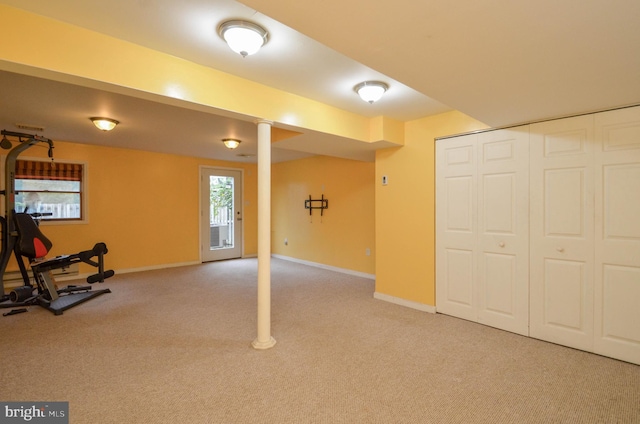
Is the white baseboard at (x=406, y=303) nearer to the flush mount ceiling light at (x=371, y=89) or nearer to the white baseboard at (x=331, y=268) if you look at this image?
the white baseboard at (x=331, y=268)

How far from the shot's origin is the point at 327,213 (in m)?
6.30

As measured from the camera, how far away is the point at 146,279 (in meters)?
5.25

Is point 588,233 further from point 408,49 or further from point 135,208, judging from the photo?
point 135,208

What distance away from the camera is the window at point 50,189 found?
4.83m

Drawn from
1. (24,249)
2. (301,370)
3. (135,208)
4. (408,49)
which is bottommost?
(301,370)

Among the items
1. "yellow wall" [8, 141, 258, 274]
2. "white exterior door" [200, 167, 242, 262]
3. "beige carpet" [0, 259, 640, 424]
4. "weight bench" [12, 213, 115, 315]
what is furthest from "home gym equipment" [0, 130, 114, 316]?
"white exterior door" [200, 167, 242, 262]

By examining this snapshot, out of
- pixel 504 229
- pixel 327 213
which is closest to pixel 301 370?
pixel 504 229

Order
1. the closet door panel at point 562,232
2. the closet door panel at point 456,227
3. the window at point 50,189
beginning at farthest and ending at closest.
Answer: the window at point 50,189 < the closet door panel at point 456,227 < the closet door panel at point 562,232

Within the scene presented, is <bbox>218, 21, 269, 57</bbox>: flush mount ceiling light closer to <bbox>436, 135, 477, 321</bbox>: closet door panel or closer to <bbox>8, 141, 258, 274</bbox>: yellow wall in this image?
<bbox>436, 135, 477, 321</bbox>: closet door panel

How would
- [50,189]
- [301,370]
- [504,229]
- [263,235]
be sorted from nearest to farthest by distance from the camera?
1. [301,370]
2. [263,235]
3. [504,229]
4. [50,189]

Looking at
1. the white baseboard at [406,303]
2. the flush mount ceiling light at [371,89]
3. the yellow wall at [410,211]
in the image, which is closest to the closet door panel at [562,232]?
the yellow wall at [410,211]

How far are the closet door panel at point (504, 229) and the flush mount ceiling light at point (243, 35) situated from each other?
252 cm

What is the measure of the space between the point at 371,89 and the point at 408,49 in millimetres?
1097

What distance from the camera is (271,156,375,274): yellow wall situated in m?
5.59
